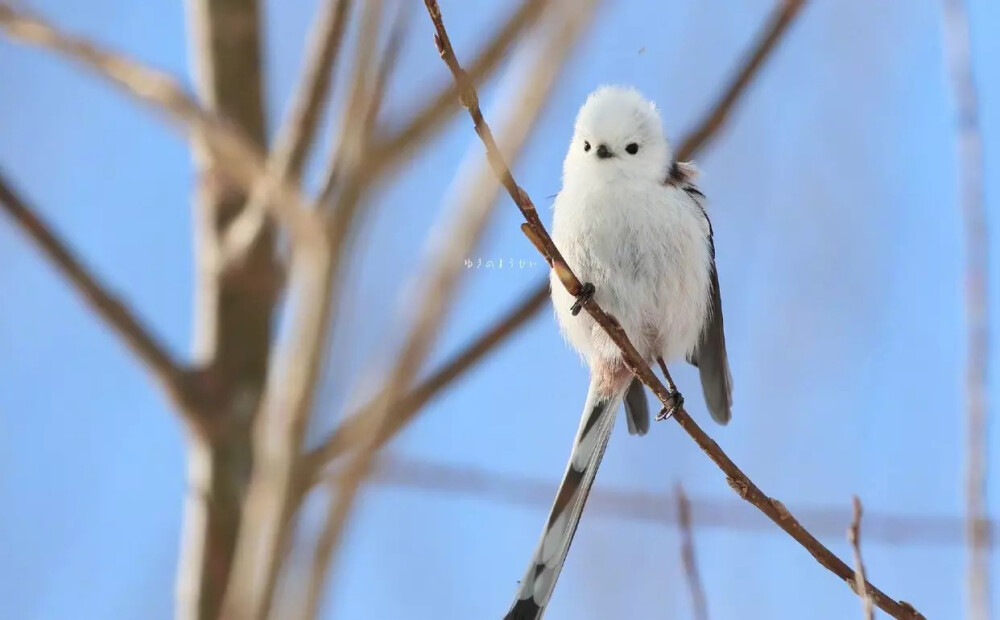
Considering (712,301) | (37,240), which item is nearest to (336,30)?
(37,240)

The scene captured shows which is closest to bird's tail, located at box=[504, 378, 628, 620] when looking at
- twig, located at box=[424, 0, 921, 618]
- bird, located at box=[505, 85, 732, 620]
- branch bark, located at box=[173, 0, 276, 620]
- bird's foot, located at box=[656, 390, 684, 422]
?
bird, located at box=[505, 85, 732, 620]

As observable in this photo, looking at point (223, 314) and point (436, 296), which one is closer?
point (436, 296)

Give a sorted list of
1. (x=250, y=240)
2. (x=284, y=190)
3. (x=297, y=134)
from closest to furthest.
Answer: (x=284, y=190) → (x=297, y=134) → (x=250, y=240)

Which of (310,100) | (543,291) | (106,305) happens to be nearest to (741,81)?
(543,291)

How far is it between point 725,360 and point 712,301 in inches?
4.1

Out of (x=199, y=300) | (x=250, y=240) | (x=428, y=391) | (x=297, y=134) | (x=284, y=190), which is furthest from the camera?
(x=199, y=300)

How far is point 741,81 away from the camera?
1.29 metres

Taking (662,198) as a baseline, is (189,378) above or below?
below

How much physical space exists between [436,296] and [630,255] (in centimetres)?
77

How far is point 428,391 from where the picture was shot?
1.22 meters

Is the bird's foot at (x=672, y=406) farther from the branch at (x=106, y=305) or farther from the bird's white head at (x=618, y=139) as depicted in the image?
the branch at (x=106, y=305)

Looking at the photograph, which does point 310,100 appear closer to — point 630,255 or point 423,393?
point 423,393

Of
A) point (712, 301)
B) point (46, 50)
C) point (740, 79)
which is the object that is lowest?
point (46, 50)

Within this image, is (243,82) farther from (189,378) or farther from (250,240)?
(189,378)
